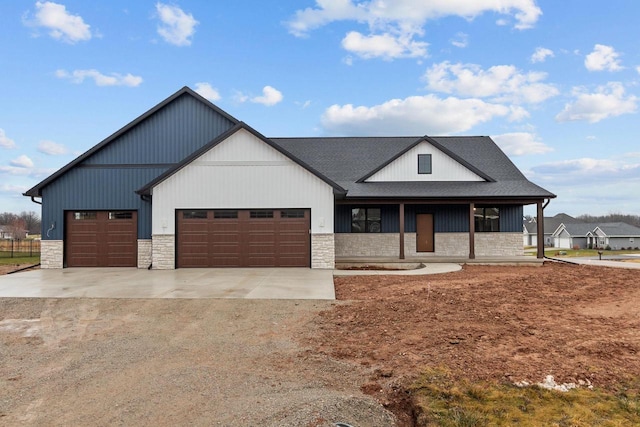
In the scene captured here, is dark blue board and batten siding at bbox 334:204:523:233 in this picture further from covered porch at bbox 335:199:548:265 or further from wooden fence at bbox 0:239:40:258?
wooden fence at bbox 0:239:40:258

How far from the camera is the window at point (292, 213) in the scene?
15477 millimetres

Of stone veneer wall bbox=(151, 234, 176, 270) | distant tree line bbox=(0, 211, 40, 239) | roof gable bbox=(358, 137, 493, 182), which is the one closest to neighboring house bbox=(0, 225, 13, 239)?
distant tree line bbox=(0, 211, 40, 239)

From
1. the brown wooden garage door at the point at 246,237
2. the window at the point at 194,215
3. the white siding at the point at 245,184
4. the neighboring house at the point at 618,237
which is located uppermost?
the white siding at the point at 245,184

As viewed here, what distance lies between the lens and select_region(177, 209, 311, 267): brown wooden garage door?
15438 mm

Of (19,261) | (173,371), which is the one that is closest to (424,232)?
(173,371)

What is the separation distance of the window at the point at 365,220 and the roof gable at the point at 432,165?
1.52 metres

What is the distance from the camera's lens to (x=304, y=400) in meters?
4.22

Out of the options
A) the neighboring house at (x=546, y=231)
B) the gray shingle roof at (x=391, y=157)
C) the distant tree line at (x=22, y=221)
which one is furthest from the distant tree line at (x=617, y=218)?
the distant tree line at (x=22, y=221)

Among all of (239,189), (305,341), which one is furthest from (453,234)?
(305,341)

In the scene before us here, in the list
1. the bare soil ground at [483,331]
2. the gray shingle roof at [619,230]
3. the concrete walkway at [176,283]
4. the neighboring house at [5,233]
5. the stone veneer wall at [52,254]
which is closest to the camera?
the bare soil ground at [483,331]

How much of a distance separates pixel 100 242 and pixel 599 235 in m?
71.5

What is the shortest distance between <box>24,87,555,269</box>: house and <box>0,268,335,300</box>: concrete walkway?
1180mm

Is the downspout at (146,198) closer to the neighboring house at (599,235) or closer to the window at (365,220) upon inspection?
the window at (365,220)

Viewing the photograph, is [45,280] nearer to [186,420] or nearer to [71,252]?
[71,252]
